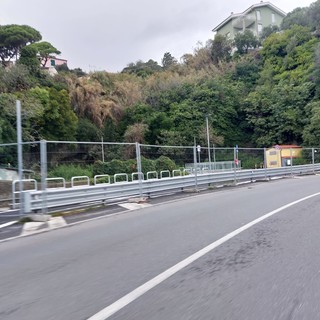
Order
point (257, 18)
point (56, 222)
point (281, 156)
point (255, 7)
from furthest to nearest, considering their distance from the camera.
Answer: point (257, 18) → point (255, 7) → point (281, 156) → point (56, 222)

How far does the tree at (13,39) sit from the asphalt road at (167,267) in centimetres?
4898

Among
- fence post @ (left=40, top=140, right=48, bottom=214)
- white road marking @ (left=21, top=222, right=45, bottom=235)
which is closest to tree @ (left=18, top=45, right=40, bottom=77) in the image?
fence post @ (left=40, top=140, right=48, bottom=214)

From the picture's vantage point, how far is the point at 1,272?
6.11 metres

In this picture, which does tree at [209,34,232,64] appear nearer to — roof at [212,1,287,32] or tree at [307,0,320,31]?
roof at [212,1,287,32]

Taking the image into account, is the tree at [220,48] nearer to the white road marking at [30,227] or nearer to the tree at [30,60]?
the tree at [30,60]

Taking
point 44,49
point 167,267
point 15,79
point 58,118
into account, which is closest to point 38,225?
point 167,267

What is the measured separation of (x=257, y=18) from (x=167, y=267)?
91.9 m

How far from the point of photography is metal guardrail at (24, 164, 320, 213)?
1101 cm

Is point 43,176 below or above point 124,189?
above

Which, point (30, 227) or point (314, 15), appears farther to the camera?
point (314, 15)

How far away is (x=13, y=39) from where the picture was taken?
53469mm

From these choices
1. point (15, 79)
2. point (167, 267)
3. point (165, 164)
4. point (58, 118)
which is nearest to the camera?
point (167, 267)

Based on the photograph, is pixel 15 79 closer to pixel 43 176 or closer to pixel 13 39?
pixel 13 39

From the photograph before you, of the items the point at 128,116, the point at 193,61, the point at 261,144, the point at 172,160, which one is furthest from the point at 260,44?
the point at 172,160
